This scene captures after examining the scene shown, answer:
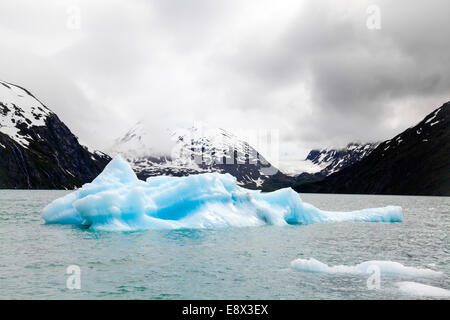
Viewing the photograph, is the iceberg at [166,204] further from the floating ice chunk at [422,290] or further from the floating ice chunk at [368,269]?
the floating ice chunk at [422,290]

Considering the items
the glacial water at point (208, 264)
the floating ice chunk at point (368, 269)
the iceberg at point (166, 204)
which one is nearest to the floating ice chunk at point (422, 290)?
the glacial water at point (208, 264)

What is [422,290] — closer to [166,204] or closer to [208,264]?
[208,264]

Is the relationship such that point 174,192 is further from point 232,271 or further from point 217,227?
point 232,271

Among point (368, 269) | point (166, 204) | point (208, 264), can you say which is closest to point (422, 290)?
point (368, 269)

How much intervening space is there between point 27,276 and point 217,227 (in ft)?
64.5

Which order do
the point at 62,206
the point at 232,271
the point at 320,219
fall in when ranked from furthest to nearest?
1. the point at 320,219
2. the point at 62,206
3. the point at 232,271

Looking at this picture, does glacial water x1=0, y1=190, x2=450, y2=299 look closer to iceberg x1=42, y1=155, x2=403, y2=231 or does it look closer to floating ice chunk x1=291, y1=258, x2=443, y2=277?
floating ice chunk x1=291, y1=258, x2=443, y2=277

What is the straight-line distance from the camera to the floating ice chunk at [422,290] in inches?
530

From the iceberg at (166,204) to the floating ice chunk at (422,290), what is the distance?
20.5 m

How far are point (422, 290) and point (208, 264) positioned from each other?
9425 mm

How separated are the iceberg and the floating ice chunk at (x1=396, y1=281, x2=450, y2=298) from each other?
20.5m

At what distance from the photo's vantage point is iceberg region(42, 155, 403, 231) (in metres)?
30.5
